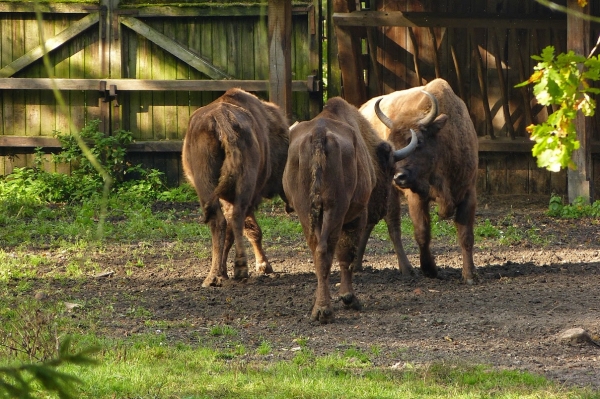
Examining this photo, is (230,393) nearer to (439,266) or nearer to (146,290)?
(146,290)

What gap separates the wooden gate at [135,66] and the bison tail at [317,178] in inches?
325

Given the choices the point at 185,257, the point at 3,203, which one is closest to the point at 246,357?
the point at 185,257

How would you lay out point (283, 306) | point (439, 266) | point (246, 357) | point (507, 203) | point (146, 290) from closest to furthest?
point (246, 357) → point (283, 306) → point (146, 290) → point (439, 266) → point (507, 203)

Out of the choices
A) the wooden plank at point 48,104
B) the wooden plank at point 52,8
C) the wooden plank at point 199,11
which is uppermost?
the wooden plank at point 52,8

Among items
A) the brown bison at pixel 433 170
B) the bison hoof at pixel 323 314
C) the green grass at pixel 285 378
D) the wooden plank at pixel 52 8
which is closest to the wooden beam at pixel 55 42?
the wooden plank at pixel 52 8

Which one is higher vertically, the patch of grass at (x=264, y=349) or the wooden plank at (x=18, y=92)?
the wooden plank at (x=18, y=92)

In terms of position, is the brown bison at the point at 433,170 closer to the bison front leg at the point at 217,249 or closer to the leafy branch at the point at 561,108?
the bison front leg at the point at 217,249

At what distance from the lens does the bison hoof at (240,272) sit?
30.5ft

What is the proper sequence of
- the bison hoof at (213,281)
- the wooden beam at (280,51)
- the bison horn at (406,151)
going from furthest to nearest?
the wooden beam at (280,51), the bison hoof at (213,281), the bison horn at (406,151)

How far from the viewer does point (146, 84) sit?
51.3 ft

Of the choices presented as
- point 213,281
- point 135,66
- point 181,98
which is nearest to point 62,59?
point 135,66

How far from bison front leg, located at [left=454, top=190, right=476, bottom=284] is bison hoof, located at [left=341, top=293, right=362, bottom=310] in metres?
1.71

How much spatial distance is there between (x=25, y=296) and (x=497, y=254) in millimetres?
5398

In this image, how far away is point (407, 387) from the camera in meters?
5.74
